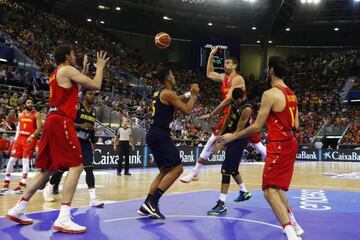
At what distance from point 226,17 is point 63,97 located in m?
33.3

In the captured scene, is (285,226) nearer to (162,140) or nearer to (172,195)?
(162,140)

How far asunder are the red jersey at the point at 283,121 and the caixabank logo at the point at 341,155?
85.7ft

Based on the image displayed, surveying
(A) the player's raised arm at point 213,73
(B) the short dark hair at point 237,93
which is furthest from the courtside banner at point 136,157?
(B) the short dark hair at point 237,93

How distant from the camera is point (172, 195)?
9391 mm

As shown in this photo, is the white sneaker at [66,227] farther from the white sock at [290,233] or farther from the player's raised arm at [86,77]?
the white sock at [290,233]

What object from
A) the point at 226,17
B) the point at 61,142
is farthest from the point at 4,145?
the point at 226,17

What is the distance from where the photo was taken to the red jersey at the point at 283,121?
490 cm

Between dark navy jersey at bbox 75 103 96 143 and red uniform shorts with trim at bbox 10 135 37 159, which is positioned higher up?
dark navy jersey at bbox 75 103 96 143

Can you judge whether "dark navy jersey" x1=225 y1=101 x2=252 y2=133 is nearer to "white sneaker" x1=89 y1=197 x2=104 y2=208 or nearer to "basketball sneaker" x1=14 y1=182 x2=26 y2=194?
"white sneaker" x1=89 y1=197 x2=104 y2=208

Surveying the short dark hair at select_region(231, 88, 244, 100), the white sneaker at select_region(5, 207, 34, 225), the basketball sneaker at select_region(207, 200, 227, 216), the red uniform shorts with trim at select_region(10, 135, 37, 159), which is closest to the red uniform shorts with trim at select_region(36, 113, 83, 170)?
the white sneaker at select_region(5, 207, 34, 225)

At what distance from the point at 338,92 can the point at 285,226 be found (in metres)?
37.7

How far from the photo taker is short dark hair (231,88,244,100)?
6930mm

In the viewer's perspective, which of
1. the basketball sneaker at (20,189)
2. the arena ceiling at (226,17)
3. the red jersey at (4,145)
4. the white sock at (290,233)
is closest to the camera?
the white sock at (290,233)

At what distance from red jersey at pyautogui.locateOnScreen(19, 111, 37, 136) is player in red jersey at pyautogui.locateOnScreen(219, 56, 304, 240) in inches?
248
